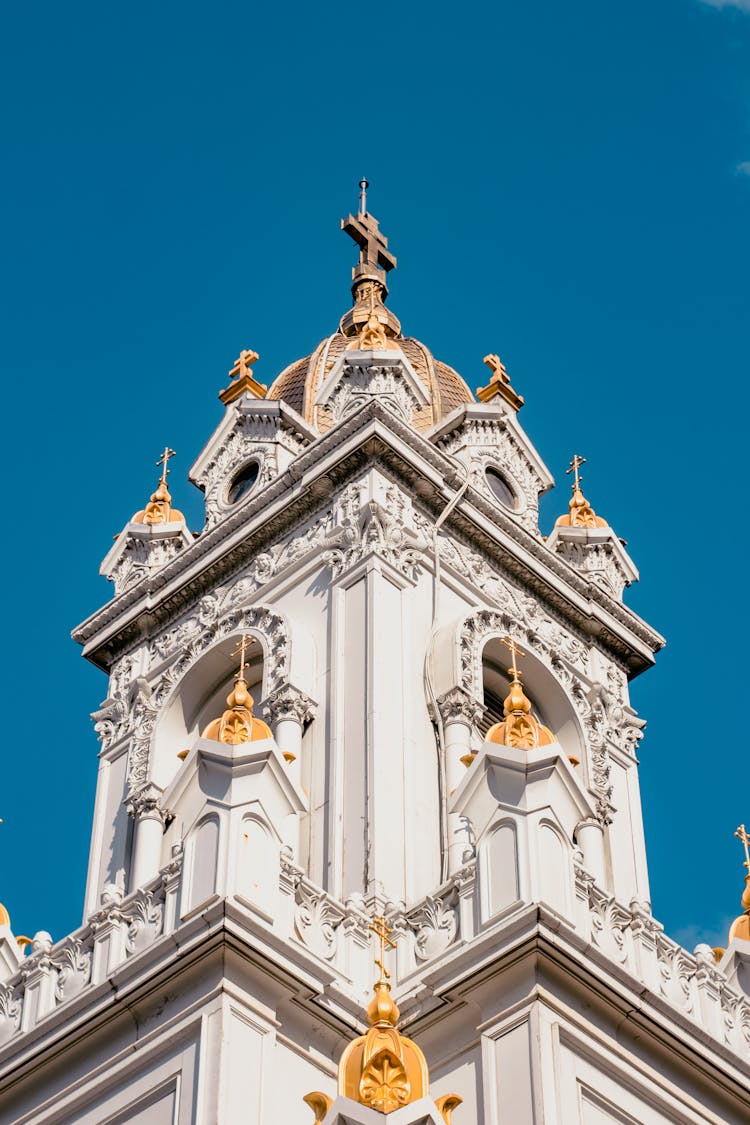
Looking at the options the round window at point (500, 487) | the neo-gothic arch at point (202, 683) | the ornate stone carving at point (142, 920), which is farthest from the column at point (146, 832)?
the round window at point (500, 487)

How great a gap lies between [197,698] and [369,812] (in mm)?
5897

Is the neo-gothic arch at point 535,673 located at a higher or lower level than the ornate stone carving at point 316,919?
higher

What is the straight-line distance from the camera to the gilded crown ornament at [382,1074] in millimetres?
21188

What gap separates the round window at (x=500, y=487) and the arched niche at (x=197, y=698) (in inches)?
210

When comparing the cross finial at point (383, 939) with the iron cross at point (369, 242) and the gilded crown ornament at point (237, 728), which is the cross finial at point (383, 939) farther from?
the iron cross at point (369, 242)

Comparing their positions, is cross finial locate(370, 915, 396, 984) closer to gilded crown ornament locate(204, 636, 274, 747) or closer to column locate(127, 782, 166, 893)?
gilded crown ornament locate(204, 636, 274, 747)

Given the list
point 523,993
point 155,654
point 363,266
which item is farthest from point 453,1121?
point 363,266

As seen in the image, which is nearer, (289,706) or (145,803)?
(289,706)

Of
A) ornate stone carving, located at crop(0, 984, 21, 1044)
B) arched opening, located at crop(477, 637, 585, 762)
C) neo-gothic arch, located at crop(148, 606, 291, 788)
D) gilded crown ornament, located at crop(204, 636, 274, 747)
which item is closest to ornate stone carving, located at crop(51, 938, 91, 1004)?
ornate stone carving, located at crop(0, 984, 21, 1044)

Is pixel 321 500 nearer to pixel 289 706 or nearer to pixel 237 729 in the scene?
pixel 289 706

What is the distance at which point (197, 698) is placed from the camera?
32.3 meters

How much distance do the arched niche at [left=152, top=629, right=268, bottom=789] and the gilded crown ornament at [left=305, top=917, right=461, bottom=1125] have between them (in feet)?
32.7

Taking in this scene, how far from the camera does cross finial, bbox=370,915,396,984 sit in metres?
22.7

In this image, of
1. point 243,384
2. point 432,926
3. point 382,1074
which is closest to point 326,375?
point 243,384
